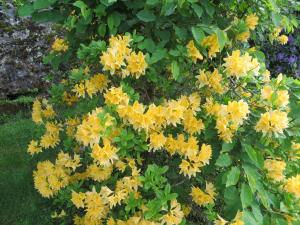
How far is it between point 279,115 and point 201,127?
41 cm

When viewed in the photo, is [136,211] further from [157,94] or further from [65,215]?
[65,215]

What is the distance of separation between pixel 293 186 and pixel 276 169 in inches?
4.7

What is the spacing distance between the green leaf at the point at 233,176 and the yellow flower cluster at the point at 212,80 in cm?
45

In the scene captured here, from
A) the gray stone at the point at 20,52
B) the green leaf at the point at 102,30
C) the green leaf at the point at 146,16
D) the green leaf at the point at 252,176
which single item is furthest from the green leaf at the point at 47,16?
the gray stone at the point at 20,52

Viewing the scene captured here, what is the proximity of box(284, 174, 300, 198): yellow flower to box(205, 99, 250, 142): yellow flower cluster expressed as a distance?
0.39 m

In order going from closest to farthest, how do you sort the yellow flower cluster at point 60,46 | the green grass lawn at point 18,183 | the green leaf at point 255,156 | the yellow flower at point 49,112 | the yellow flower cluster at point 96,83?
the green leaf at point 255,156
the yellow flower cluster at point 96,83
the yellow flower cluster at point 60,46
the yellow flower at point 49,112
the green grass lawn at point 18,183

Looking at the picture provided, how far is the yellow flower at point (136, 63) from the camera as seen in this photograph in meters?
2.38

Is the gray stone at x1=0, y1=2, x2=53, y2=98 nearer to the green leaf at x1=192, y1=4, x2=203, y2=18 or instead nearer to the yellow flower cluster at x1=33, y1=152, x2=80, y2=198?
the yellow flower cluster at x1=33, y1=152, x2=80, y2=198

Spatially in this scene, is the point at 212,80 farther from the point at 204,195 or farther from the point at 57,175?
the point at 57,175

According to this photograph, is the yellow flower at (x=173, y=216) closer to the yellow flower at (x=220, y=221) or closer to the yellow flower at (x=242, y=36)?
the yellow flower at (x=220, y=221)

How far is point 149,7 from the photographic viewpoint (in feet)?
8.02

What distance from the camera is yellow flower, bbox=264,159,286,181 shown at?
8.05ft

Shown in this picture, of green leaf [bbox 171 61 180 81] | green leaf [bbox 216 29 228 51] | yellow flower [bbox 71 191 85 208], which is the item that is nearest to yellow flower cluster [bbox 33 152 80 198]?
yellow flower [bbox 71 191 85 208]

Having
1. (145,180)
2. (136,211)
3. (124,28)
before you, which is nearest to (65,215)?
(136,211)
